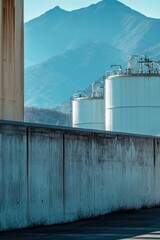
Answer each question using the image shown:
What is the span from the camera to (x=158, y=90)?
44.0m

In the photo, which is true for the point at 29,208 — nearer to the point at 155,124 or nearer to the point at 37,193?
the point at 37,193

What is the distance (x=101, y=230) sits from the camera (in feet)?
51.5

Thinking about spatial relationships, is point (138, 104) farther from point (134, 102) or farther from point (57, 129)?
point (57, 129)

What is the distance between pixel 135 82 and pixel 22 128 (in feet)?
90.2

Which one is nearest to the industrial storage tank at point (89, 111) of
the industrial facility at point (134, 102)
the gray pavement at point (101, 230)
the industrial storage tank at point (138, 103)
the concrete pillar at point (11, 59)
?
the industrial facility at point (134, 102)

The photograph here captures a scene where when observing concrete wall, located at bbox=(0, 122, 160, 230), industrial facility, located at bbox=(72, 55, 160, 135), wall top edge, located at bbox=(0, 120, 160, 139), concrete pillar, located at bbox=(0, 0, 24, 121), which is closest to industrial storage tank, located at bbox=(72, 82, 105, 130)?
industrial facility, located at bbox=(72, 55, 160, 135)

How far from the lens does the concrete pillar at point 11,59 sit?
23938 millimetres

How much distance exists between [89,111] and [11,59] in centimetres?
3367

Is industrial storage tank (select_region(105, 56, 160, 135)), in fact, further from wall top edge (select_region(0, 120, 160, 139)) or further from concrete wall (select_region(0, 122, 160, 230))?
wall top edge (select_region(0, 120, 160, 139))

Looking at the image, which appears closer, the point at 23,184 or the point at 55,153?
the point at 23,184

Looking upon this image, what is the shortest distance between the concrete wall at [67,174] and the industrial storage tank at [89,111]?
30043mm

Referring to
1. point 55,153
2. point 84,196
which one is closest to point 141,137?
point 84,196

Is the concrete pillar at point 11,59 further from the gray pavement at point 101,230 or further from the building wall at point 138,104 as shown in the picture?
the building wall at point 138,104

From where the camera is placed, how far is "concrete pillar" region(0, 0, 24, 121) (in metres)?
23.9
